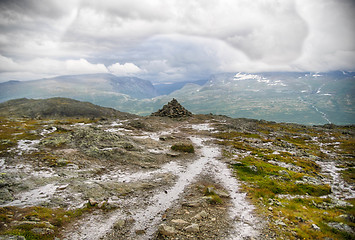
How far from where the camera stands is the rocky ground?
16234 millimetres

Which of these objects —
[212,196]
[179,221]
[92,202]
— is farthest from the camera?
[212,196]

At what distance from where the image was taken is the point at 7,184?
72.7ft

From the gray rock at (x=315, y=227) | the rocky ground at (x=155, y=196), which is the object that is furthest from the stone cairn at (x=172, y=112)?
the gray rock at (x=315, y=227)

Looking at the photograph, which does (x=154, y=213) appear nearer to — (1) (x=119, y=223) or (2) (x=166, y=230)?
(1) (x=119, y=223)

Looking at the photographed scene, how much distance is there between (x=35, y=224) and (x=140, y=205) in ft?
32.5

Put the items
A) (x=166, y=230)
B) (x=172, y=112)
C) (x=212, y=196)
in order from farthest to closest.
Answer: (x=172, y=112), (x=212, y=196), (x=166, y=230)

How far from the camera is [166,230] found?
15.7 m

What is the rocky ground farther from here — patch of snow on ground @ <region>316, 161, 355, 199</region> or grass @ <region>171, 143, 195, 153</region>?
grass @ <region>171, 143, 195, 153</region>

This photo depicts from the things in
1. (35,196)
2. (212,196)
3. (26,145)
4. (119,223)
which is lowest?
(212,196)

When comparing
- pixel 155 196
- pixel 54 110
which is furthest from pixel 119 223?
pixel 54 110

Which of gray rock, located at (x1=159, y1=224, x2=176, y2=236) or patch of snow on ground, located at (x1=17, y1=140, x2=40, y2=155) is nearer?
gray rock, located at (x1=159, y1=224, x2=176, y2=236)

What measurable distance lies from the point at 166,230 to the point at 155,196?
814 cm

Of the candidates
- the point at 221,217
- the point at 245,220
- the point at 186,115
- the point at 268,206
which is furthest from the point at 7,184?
the point at 186,115

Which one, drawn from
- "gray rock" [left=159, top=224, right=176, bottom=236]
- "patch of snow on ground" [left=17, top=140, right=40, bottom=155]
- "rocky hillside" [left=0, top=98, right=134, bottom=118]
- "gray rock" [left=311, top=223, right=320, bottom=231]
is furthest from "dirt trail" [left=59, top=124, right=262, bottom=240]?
"rocky hillside" [left=0, top=98, right=134, bottom=118]
